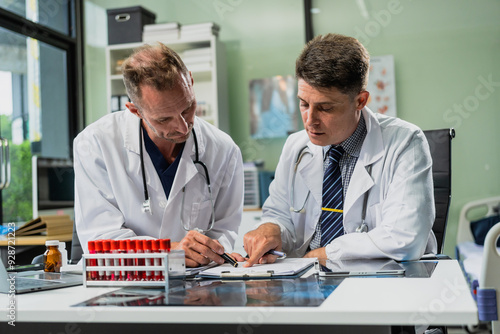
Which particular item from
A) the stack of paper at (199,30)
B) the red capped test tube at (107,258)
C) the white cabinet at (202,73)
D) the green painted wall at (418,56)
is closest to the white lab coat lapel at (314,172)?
the red capped test tube at (107,258)

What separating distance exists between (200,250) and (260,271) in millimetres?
223

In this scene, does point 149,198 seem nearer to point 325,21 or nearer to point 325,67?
point 325,67

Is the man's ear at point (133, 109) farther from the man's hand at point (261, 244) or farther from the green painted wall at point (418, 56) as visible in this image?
the green painted wall at point (418, 56)

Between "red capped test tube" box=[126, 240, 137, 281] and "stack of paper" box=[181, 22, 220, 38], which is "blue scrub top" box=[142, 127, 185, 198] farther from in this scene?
"stack of paper" box=[181, 22, 220, 38]

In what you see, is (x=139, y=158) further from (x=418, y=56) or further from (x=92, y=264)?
(x=418, y=56)

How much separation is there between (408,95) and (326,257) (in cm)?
296

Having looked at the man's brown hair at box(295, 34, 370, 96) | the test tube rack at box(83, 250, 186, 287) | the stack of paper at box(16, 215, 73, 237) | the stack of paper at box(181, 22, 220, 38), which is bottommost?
the stack of paper at box(16, 215, 73, 237)

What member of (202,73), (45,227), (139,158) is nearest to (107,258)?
(139,158)

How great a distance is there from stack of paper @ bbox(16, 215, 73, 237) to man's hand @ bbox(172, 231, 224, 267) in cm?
202

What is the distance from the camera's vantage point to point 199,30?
14.1ft

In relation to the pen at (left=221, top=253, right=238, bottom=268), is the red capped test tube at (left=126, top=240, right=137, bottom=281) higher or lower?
higher

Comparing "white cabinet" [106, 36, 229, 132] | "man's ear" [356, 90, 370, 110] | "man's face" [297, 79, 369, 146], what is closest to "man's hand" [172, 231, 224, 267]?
"man's face" [297, 79, 369, 146]

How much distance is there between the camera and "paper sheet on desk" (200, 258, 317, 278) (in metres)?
1.25

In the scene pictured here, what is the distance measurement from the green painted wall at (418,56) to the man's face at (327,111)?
2.47 m
